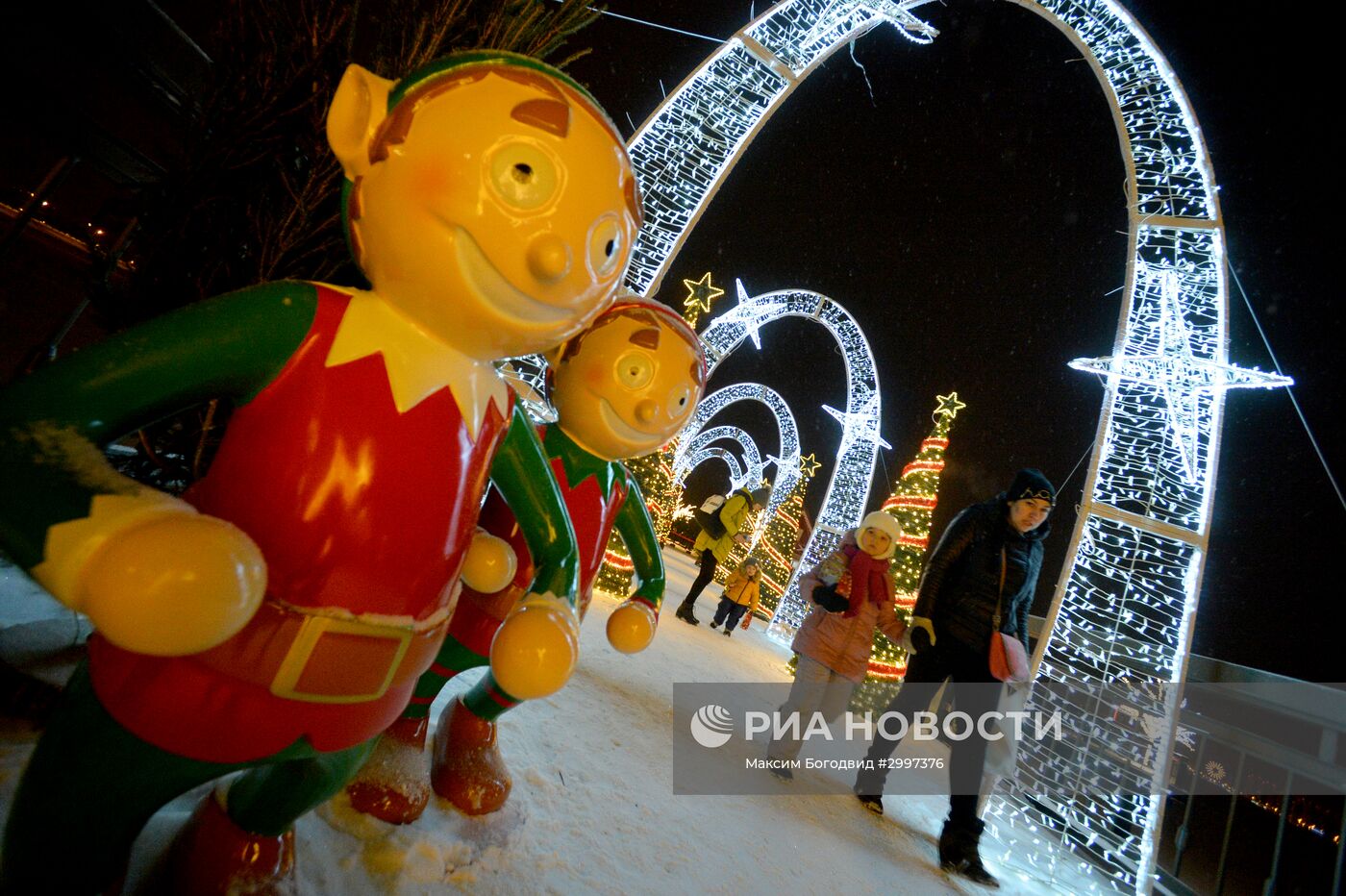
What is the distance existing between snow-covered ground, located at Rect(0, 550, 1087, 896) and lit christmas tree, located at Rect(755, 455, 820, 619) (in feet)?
38.3

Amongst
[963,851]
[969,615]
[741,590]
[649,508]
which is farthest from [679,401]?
[741,590]

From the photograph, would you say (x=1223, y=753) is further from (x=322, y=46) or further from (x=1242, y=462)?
(x=1242, y=462)

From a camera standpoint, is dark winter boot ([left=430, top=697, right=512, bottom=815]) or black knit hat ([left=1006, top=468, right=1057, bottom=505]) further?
black knit hat ([left=1006, top=468, right=1057, bottom=505])

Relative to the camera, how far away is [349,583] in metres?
1.00

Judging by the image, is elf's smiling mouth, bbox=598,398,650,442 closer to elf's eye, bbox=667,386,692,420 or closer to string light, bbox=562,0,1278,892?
elf's eye, bbox=667,386,692,420

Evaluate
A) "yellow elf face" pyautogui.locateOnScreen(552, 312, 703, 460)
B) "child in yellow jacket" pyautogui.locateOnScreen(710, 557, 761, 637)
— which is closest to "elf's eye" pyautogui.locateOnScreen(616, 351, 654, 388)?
"yellow elf face" pyautogui.locateOnScreen(552, 312, 703, 460)

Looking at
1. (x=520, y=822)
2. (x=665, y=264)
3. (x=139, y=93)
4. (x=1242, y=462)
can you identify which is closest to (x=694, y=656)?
(x=665, y=264)

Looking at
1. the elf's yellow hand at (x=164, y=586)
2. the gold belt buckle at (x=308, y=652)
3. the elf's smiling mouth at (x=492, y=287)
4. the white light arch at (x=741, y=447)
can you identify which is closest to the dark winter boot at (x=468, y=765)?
the gold belt buckle at (x=308, y=652)

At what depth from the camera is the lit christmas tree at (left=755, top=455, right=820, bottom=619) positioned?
15539mm

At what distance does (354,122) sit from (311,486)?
2.20ft

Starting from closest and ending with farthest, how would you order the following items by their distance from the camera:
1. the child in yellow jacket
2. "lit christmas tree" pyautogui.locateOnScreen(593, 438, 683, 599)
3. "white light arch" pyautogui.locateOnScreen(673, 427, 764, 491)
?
1. "lit christmas tree" pyautogui.locateOnScreen(593, 438, 683, 599)
2. the child in yellow jacket
3. "white light arch" pyautogui.locateOnScreen(673, 427, 764, 491)

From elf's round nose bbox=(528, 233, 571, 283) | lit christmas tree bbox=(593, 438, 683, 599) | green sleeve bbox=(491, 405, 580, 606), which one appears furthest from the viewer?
lit christmas tree bbox=(593, 438, 683, 599)

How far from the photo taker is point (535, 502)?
1.38 metres

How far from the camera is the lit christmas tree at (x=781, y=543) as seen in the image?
15.5 m
